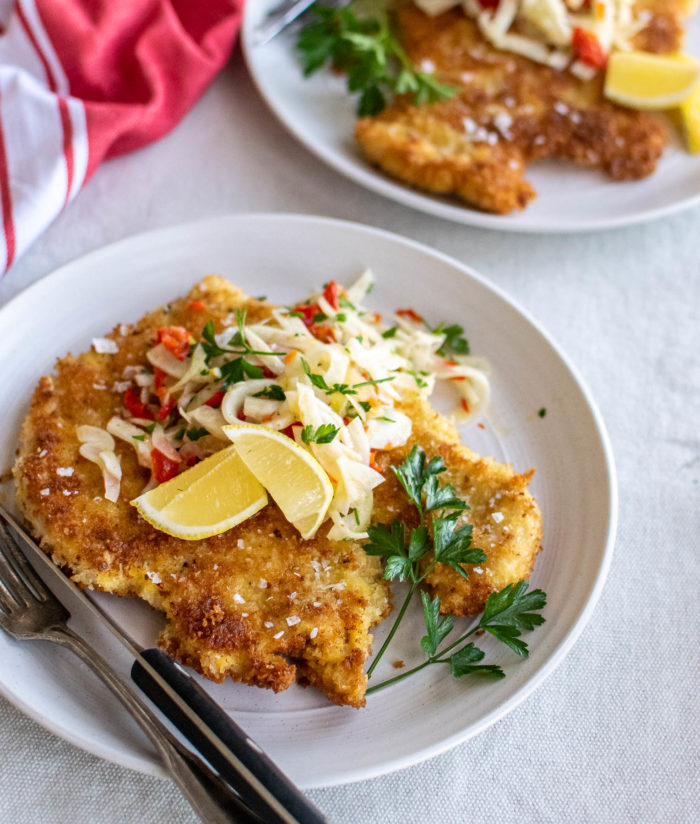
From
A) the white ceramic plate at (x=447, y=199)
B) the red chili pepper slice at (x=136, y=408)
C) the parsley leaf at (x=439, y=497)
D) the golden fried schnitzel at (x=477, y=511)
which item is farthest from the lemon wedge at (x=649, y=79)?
the red chili pepper slice at (x=136, y=408)

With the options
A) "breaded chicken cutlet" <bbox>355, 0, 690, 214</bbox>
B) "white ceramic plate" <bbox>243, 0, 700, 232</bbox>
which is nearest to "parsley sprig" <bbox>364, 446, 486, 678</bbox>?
"white ceramic plate" <bbox>243, 0, 700, 232</bbox>

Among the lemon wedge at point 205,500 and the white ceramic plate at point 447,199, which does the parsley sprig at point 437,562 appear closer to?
the lemon wedge at point 205,500

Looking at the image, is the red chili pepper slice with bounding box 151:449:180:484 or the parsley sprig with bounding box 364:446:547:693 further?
the red chili pepper slice with bounding box 151:449:180:484

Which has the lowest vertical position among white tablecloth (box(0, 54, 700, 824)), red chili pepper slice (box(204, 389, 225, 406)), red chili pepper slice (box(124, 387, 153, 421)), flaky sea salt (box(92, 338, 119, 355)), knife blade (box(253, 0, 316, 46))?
white tablecloth (box(0, 54, 700, 824))

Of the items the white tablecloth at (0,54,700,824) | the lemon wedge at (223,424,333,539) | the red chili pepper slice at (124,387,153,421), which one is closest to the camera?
the white tablecloth at (0,54,700,824)

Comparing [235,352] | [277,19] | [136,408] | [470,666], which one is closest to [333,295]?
[235,352]

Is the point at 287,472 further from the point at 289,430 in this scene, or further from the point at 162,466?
the point at 162,466

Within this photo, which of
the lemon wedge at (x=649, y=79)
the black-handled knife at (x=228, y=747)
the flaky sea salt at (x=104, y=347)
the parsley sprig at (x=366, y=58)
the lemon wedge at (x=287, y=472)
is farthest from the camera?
the lemon wedge at (x=649, y=79)

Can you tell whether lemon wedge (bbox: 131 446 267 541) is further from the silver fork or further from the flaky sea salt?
the flaky sea salt
